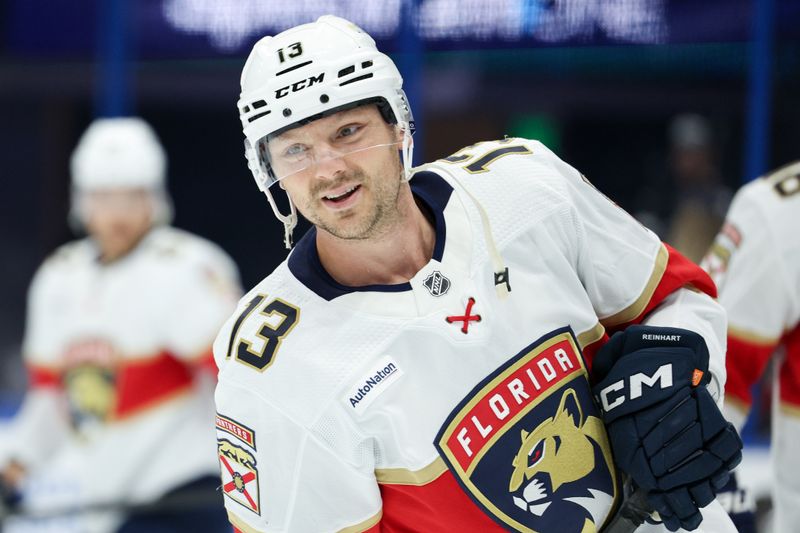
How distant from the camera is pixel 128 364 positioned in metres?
4.10

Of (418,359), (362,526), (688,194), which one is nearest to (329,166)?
(418,359)

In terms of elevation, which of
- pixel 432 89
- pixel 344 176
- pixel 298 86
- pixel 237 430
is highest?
pixel 298 86

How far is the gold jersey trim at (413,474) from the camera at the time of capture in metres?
1.95

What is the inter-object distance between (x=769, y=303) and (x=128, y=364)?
7.46ft

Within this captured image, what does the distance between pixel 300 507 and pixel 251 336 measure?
0.26 meters

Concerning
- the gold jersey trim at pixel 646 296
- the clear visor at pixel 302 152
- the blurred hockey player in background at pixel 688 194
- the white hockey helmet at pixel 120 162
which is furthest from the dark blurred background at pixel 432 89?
the clear visor at pixel 302 152

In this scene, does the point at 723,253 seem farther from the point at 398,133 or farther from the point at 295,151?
the point at 295,151

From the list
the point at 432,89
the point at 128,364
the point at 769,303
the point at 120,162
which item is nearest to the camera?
the point at 769,303

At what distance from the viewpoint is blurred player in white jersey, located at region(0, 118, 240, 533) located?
4.00 metres

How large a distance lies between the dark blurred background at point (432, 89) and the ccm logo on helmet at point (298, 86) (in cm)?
322

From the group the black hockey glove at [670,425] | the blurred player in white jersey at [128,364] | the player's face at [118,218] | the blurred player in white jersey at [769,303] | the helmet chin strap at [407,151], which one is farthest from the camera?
the player's face at [118,218]

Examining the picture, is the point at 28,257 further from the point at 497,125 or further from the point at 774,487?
the point at 774,487

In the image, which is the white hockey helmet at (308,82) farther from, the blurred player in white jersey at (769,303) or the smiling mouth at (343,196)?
the blurred player in white jersey at (769,303)

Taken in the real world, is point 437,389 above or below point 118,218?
above
